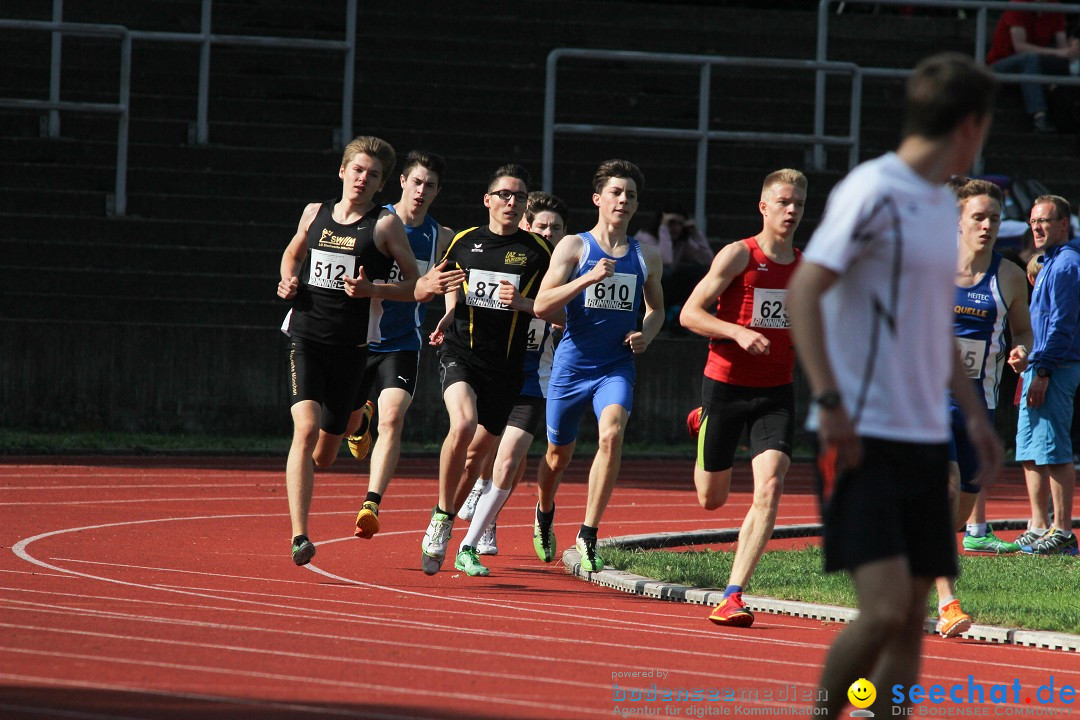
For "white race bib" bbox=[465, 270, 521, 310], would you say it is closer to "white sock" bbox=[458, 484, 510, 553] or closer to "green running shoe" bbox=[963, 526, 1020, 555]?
"white sock" bbox=[458, 484, 510, 553]

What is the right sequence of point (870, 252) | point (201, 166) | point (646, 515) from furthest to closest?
point (201, 166), point (646, 515), point (870, 252)

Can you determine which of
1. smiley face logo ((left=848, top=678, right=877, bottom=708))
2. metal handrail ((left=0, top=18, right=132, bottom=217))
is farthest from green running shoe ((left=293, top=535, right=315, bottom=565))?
metal handrail ((left=0, top=18, right=132, bottom=217))

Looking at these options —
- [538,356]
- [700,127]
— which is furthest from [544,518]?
[700,127]

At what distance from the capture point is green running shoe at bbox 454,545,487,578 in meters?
9.56

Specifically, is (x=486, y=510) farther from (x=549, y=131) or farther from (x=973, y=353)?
(x=549, y=131)

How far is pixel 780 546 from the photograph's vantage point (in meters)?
11.5

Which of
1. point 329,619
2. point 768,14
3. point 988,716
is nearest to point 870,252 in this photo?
point 988,716

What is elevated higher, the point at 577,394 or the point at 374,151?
the point at 374,151

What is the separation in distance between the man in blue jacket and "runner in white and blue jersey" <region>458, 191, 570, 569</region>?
3.08 meters

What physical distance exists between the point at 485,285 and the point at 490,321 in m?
0.21

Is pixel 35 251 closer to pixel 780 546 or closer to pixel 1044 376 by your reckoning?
pixel 780 546

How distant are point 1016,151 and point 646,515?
11781mm

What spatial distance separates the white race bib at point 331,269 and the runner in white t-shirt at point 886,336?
16.9 feet

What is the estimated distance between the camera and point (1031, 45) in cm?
2195
